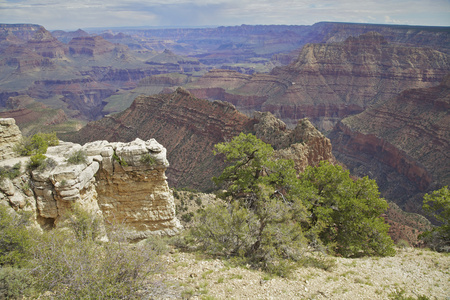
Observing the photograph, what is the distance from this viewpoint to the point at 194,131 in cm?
7575

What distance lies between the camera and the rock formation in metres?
16.2

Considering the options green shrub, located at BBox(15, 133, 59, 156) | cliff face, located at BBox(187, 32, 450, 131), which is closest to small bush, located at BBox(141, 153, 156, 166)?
green shrub, located at BBox(15, 133, 59, 156)

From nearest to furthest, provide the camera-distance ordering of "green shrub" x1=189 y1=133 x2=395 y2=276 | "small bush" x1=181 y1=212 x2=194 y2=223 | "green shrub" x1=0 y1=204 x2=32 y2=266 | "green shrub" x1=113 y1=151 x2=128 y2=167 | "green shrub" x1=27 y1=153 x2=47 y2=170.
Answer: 1. "green shrub" x1=0 y1=204 x2=32 y2=266
2. "green shrub" x1=189 y1=133 x2=395 y2=276
3. "green shrub" x1=27 y1=153 x2=47 y2=170
4. "green shrub" x1=113 y1=151 x2=128 y2=167
5. "small bush" x1=181 y1=212 x2=194 y2=223

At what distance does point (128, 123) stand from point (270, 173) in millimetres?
73076

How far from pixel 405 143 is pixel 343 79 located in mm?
93832

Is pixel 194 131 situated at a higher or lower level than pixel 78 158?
lower

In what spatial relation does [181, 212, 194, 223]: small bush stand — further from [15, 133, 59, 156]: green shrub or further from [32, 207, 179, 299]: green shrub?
[32, 207, 179, 299]: green shrub

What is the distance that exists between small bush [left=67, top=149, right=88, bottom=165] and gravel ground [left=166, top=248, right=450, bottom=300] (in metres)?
8.44

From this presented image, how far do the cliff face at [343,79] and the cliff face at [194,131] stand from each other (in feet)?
283

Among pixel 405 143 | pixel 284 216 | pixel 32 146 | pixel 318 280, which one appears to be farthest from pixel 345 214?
pixel 405 143

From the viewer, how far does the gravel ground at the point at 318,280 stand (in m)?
12.6

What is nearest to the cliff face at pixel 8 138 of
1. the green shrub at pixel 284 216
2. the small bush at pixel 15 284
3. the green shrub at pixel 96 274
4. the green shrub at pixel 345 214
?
the green shrub at pixel 96 274

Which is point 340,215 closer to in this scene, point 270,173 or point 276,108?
point 270,173

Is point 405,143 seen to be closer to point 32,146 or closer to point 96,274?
point 32,146
